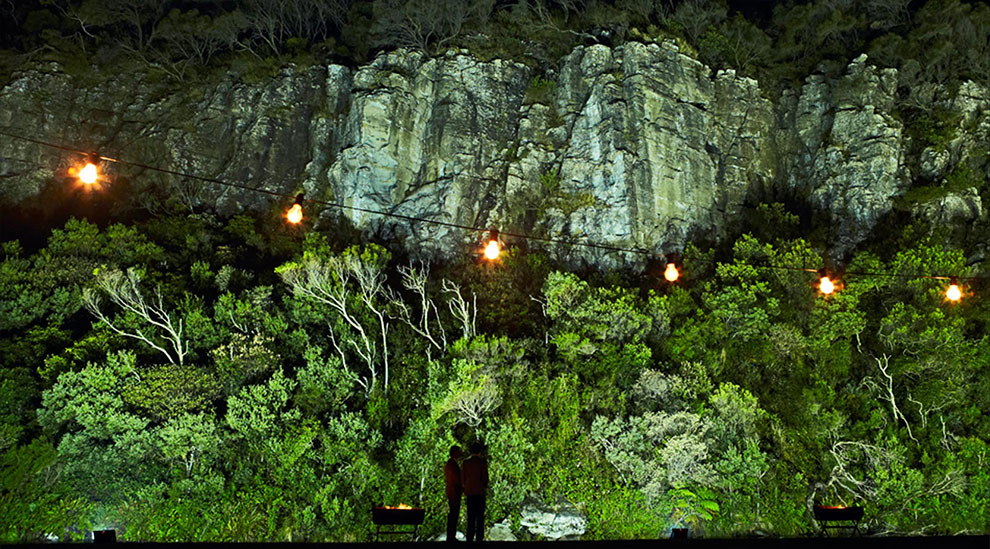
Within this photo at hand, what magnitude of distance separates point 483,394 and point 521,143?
14.3 m

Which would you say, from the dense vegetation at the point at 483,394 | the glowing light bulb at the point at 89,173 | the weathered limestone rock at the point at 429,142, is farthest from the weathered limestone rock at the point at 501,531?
the weathered limestone rock at the point at 429,142

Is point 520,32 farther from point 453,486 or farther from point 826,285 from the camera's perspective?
point 453,486

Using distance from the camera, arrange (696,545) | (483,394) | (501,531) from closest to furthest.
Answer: (696,545)
(501,531)
(483,394)

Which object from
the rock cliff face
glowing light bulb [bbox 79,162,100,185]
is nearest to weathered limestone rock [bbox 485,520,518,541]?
glowing light bulb [bbox 79,162,100,185]

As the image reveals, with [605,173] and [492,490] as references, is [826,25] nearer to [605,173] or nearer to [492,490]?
[605,173]

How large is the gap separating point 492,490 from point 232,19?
26726 millimetres

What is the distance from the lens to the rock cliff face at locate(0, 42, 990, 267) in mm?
27844

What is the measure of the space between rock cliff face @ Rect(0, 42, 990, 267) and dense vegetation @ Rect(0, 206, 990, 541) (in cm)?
433

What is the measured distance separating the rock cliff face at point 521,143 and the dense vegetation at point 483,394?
14.2 feet

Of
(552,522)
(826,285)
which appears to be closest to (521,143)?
(552,522)

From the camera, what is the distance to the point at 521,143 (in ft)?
98.1

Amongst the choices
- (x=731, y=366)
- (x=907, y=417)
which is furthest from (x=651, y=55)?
(x=907, y=417)

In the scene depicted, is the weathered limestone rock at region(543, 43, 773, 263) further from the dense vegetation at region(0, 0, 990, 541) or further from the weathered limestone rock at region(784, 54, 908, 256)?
the dense vegetation at region(0, 0, 990, 541)

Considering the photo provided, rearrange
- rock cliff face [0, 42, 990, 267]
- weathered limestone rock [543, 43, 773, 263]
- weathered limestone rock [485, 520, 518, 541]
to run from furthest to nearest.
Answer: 1. rock cliff face [0, 42, 990, 267]
2. weathered limestone rock [543, 43, 773, 263]
3. weathered limestone rock [485, 520, 518, 541]
